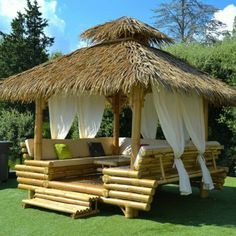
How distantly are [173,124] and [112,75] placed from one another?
1.38 m

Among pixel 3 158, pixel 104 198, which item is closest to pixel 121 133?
pixel 3 158

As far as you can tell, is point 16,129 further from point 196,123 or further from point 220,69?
point 196,123

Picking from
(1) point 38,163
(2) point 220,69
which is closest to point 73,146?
(1) point 38,163

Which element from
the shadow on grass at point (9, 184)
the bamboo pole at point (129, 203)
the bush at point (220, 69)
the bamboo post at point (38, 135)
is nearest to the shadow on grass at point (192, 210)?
the bamboo pole at point (129, 203)

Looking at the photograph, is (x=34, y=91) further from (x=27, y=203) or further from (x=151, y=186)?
(x=151, y=186)

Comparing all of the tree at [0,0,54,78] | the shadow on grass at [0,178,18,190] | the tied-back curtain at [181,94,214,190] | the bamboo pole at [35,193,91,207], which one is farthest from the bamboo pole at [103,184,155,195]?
the tree at [0,0,54,78]

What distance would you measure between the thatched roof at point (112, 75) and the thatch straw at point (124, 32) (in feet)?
0.57

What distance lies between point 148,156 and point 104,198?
1.03m

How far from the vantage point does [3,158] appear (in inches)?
426

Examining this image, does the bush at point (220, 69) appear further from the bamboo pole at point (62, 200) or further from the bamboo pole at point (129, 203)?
the bamboo pole at point (62, 200)

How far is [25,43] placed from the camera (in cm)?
2383

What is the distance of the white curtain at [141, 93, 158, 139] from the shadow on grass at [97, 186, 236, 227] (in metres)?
1.46

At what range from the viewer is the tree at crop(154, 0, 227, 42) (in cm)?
2762

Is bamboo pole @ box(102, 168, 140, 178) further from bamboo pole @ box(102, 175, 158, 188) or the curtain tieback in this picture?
the curtain tieback
